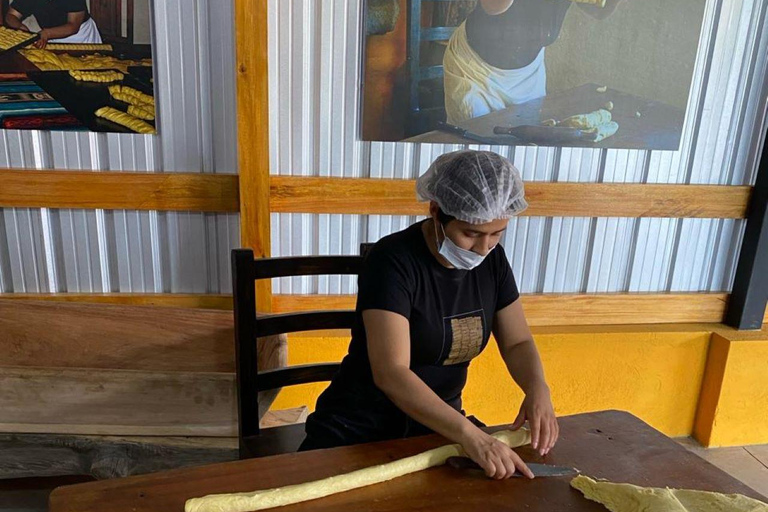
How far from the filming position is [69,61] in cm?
226

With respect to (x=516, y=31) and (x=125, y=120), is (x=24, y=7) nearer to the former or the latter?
(x=125, y=120)

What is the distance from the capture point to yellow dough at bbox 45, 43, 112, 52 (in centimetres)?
223

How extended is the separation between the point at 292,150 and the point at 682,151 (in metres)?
1.90

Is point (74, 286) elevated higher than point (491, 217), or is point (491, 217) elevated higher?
point (491, 217)

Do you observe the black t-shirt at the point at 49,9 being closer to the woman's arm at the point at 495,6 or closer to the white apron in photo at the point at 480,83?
the white apron in photo at the point at 480,83

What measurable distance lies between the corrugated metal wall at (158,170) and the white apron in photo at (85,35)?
0.78 ft

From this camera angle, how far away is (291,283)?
2.59 meters

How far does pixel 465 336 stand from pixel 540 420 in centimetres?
26

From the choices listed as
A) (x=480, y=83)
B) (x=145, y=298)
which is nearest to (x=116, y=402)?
(x=145, y=298)

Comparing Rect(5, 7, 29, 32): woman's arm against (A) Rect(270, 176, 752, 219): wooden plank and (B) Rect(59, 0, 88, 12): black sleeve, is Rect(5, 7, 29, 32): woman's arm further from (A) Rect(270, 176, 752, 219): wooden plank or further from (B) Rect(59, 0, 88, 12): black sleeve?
(A) Rect(270, 176, 752, 219): wooden plank

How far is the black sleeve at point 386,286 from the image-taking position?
1.25 m

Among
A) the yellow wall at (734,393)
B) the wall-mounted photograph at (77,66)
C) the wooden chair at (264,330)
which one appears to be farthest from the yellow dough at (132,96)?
Answer: the yellow wall at (734,393)

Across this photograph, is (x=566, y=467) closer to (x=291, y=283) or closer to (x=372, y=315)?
(x=372, y=315)

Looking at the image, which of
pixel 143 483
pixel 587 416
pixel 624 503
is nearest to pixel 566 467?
pixel 624 503
